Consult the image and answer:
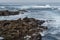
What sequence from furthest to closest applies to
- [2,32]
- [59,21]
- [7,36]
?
[59,21]
[2,32]
[7,36]

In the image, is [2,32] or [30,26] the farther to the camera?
[30,26]

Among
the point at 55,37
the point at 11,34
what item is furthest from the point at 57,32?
the point at 11,34

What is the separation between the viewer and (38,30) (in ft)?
27.9

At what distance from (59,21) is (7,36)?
15.7 ft

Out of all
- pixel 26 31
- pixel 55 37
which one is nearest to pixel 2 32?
pixel 26 31

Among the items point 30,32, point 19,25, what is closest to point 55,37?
point 30,32

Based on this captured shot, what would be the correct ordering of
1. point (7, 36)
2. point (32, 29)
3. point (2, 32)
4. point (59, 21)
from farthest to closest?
point (59, 21) < point (32, 29) < point (2, 32) < point (7, 36)

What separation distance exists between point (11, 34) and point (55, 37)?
1916 millimetres

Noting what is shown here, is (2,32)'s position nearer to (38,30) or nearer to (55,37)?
→ (38,30)

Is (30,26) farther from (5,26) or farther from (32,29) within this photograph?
(5,26)

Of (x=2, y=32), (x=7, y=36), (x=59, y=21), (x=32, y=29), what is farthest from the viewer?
(x=59, y=21)

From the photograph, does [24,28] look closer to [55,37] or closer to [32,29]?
[32,29]

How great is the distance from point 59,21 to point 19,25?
3.43 m

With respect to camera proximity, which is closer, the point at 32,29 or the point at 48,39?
the point at 48,39
